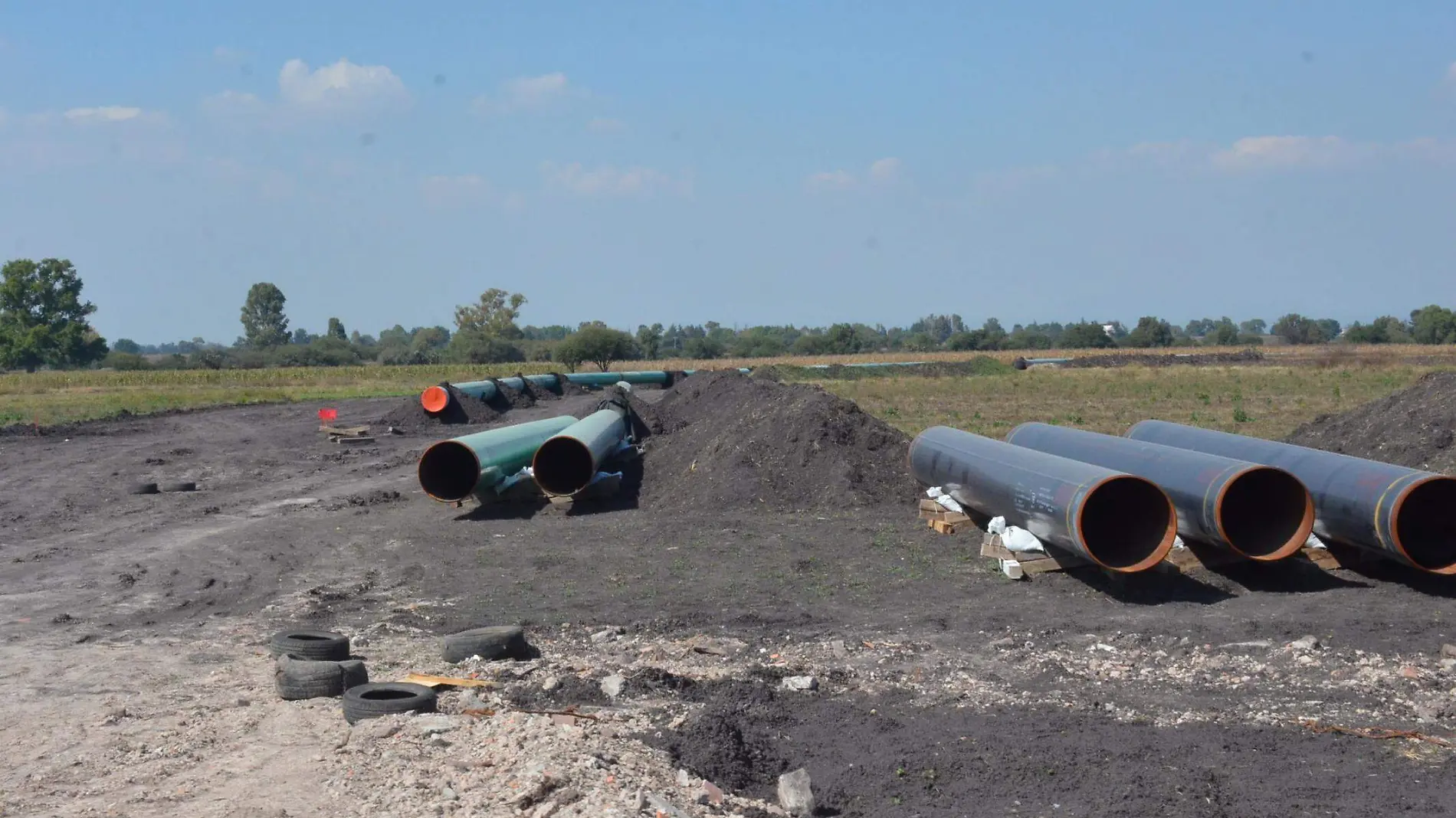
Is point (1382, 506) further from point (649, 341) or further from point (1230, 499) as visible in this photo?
point (649, 341)

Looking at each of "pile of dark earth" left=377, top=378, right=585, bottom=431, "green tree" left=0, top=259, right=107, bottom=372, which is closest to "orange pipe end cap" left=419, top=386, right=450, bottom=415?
"pile of dark earth" left=377, top=378, right=585, bottom=431

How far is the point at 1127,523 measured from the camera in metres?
11.5

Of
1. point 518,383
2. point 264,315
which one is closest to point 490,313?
point 264,315

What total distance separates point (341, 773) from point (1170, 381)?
43815 mm

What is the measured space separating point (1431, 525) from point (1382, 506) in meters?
1.36

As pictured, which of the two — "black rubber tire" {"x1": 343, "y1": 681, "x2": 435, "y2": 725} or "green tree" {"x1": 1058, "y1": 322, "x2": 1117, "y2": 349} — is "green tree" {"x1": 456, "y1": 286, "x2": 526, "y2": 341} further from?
"black rubber tire" {"x1": 343, "y1": 681, "x2": 435, "y2": 725}

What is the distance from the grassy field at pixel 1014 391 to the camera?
31.2 meters

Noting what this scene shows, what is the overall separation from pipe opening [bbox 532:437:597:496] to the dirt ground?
0.54 metres

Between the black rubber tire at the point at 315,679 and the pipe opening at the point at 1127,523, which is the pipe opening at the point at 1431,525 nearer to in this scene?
the pipe opening at the point at 1127,523

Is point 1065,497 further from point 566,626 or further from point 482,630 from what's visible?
point 482,630

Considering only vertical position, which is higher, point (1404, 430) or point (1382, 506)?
point (1404, 430)

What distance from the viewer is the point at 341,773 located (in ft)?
20.0

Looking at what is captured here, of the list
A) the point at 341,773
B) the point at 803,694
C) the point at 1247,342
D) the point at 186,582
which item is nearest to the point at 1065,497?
the point at 803,694

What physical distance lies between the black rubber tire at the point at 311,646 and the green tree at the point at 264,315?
165750mm
